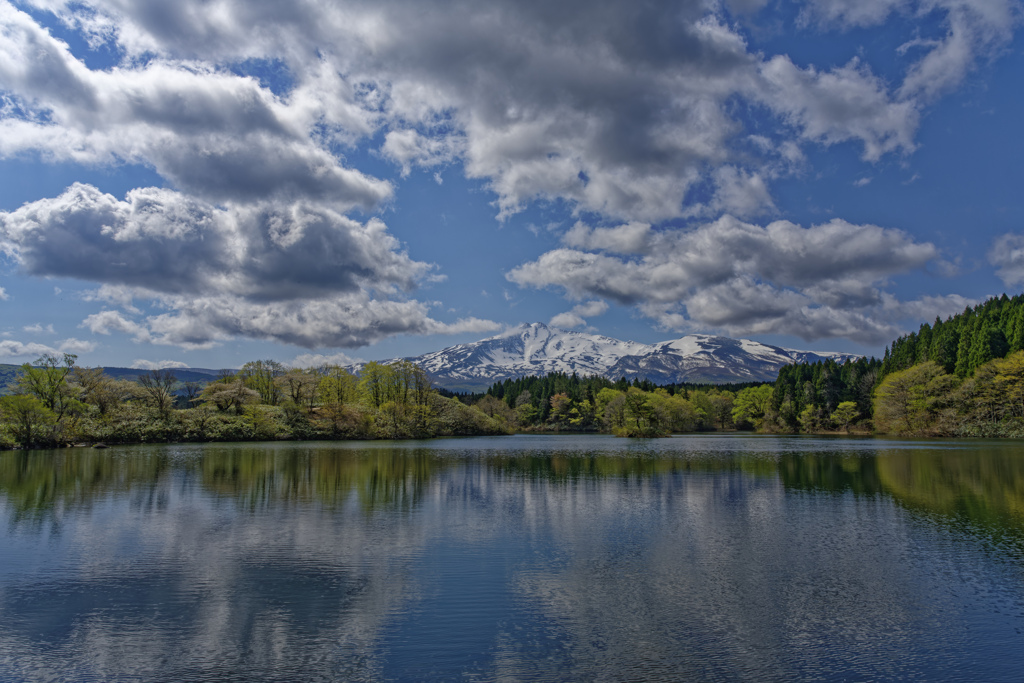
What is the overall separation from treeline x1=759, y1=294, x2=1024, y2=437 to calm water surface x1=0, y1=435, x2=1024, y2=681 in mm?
78816

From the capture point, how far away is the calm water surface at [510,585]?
37.5ft

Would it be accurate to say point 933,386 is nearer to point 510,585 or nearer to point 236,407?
point 510,585

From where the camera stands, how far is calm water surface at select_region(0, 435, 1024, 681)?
450 inches

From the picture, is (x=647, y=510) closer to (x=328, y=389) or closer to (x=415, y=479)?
(x=415, y=479)

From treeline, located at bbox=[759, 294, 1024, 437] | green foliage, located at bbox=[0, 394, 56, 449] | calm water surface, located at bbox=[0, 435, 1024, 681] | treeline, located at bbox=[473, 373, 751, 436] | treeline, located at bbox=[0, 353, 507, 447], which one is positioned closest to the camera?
calm water surface, located at bbox=[0, 435, 1024, 681]

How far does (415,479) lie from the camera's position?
4106cm

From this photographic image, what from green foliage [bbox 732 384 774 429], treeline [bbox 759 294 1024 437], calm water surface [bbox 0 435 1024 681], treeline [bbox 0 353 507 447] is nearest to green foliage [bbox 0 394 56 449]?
treeline [bbox 0 353 507 447]

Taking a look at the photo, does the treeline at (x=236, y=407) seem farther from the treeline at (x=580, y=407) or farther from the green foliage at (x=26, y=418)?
the treeline at (x=580, y=407)

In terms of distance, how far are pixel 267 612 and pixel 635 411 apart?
98.1 meters

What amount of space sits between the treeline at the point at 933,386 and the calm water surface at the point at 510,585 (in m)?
78.8

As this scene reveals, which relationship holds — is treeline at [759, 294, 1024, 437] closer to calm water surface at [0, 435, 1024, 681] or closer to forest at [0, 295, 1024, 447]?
forest at [0, 295, 1024, 447]

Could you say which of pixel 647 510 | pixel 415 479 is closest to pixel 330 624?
pixel 647 510

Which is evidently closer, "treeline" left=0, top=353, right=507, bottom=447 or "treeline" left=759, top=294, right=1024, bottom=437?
"treeline" left=0, top=353, right=507, bottom=447

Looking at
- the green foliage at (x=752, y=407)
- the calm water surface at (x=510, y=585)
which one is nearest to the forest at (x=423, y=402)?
the green foliage at (x=752, y=407)
